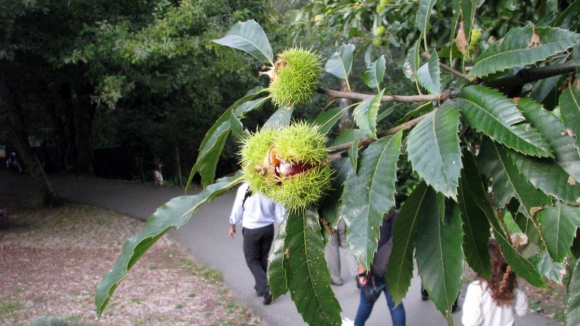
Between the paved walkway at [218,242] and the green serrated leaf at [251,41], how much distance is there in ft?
15.7

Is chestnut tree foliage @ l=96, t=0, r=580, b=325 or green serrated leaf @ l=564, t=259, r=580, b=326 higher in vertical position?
chestnut tree foliage @ l=96, t=0, r=580, b=325

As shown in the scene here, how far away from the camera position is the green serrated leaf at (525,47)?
99 cm

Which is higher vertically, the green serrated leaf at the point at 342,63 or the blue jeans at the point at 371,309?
the green serrated leaf at the point at 342,63

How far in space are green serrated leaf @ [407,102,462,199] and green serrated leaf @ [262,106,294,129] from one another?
0.33 metres

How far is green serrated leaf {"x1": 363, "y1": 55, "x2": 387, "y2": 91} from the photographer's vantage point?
128 cm

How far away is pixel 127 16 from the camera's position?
31.9 ft

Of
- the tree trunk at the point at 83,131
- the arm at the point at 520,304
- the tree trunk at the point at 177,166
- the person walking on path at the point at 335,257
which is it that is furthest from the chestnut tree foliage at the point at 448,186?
the tree trunk at the point at 177,166

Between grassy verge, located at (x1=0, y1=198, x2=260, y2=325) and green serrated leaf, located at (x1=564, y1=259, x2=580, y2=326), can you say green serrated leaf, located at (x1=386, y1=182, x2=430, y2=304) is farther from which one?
grassy verge, located at (x1=0, y1=198, x2=260, y2=325)

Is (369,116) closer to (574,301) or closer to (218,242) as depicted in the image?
(574,301)

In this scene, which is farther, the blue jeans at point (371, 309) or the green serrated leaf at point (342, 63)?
the blue jeans at point (371, 309)

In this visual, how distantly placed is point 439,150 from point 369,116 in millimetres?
162

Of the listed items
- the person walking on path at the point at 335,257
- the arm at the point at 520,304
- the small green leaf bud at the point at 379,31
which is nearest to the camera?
the small green leaf bud at the point at 379,31

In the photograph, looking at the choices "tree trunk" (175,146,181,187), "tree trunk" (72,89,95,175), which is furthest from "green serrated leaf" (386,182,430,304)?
"tree trunk" (175,146,181,187)

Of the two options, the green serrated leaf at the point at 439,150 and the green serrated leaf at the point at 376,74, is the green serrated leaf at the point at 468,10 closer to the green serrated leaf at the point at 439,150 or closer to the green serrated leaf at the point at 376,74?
the green serrated leaf at the point at 376,74
